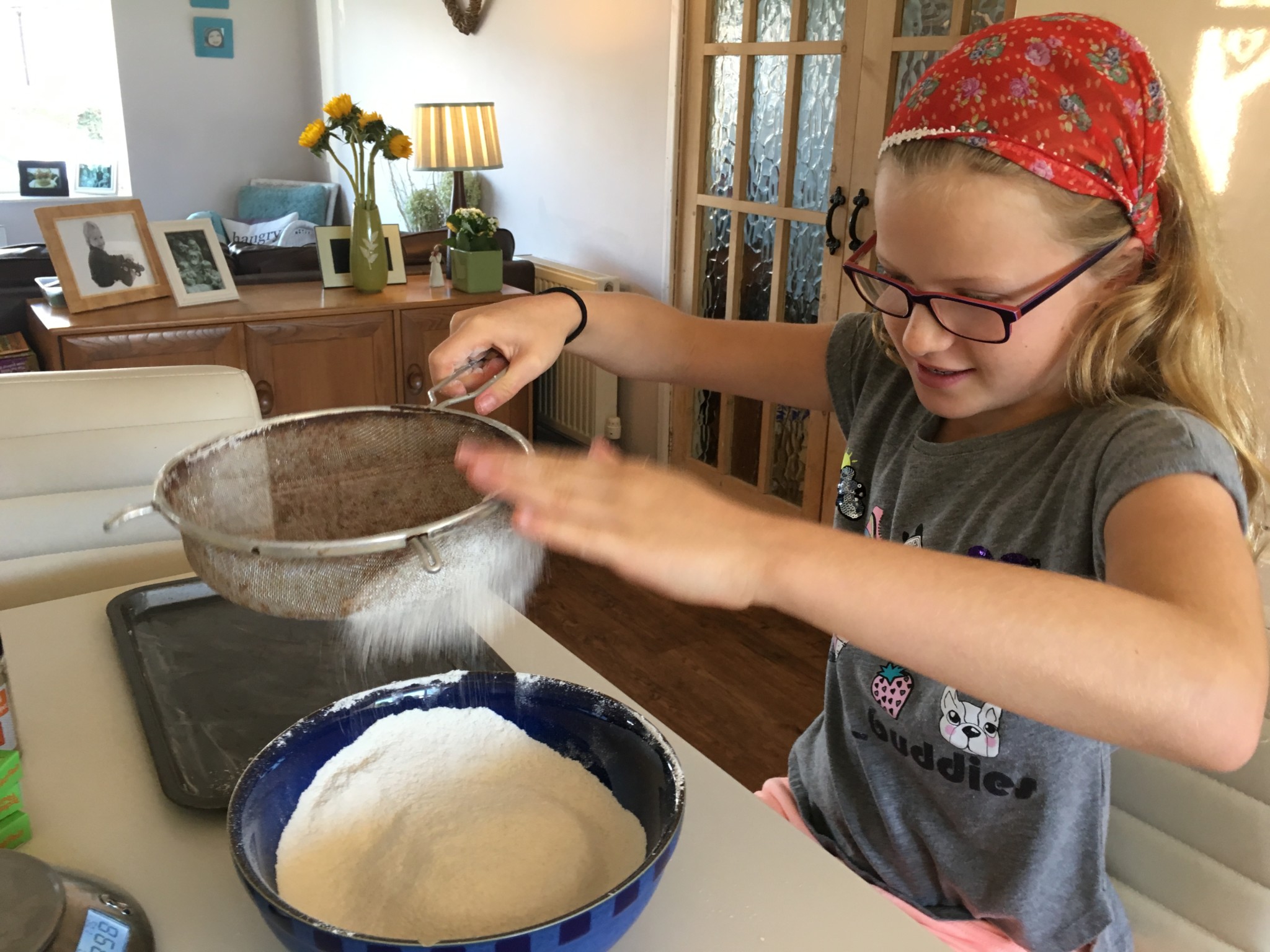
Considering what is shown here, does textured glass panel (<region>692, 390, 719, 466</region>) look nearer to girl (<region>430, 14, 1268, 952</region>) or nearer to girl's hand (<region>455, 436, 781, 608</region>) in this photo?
girl (<region>430, 14, 1268, 952</region>)

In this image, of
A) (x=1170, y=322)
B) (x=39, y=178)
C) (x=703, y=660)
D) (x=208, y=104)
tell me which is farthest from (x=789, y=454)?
(x=39, y=178)

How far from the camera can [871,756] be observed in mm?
1056

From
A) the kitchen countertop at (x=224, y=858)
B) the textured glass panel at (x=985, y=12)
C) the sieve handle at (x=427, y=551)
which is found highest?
the textured glass panel at (x=985, y=12)

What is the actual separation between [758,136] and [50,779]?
9.23 ft

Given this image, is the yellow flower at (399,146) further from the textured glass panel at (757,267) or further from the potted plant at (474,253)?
the textured glass panel at (757,267)

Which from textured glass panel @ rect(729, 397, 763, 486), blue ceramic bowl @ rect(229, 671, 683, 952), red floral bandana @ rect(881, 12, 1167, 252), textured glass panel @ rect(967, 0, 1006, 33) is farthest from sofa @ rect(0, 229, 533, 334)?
red floral bandana @ rect(881, 12, 1167, 252)

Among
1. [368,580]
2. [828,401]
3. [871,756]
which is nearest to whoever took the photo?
[368,580]

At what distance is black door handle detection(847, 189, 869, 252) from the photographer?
108 inches

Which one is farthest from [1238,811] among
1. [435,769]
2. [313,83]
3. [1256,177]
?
[313,83]

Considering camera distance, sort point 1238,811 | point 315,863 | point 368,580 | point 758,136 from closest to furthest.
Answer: point 315,863
point 368,580
point 1238,811
point 758,136

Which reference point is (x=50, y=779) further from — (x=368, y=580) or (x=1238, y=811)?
(x=1238, y=811)

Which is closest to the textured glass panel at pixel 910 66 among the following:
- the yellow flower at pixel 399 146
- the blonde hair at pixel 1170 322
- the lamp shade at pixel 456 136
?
the yellow flower at pixel 399 146

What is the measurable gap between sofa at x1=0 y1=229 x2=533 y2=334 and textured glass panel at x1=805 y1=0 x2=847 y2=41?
1.29 meters

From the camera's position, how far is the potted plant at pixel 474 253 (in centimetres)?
332
